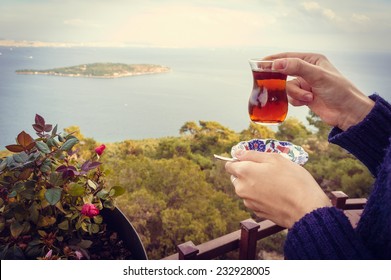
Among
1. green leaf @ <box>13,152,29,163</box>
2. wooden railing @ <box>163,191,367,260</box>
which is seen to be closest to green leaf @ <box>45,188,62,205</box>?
green leaf @ <box>13,152,29,163</box>

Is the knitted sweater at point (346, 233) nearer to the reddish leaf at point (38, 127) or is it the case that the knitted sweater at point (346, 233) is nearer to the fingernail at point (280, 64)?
the fingernail at point (280, 64)

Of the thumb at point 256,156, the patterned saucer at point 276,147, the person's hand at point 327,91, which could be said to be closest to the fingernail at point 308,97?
the person's hand at point 327,91

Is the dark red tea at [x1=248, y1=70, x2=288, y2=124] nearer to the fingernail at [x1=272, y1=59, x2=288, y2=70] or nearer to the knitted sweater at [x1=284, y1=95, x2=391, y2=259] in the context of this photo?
the fingernail at [x1=272, y1=59, x2=288, y2=70]

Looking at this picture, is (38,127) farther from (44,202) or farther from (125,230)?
(125,230)

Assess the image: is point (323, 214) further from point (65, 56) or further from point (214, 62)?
point (214, 62)

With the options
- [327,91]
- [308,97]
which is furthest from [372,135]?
[308,97]
